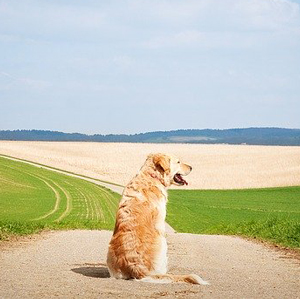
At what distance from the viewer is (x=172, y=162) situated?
1269cm

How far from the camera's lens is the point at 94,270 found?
→ 14750mm

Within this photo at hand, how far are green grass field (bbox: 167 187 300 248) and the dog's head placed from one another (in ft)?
35.8

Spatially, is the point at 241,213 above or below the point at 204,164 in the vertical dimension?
below

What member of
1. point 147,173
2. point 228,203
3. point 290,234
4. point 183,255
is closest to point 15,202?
point 228,203

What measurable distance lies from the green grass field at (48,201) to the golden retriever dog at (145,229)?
502 inches

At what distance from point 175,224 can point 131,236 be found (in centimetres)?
3050

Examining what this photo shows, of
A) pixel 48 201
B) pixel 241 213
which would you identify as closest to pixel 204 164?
pixel 241 213

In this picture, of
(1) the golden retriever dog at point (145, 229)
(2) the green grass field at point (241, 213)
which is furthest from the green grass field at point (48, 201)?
(1) the golden retriever dog at point (145, 229)

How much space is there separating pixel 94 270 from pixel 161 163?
132 inches

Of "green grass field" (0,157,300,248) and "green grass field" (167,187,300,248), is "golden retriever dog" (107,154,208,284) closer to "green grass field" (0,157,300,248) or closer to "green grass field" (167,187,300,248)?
"green grass field" (0,157,300,248)

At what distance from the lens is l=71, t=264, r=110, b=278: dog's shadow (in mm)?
13798

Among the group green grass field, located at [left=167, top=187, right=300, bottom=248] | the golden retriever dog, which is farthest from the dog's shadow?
green grass field, located at [left=167, top=187, right=300, bottom=248]

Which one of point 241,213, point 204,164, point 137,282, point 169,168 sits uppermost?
point 169,168

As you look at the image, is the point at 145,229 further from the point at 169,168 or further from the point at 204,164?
the point at 204,164
